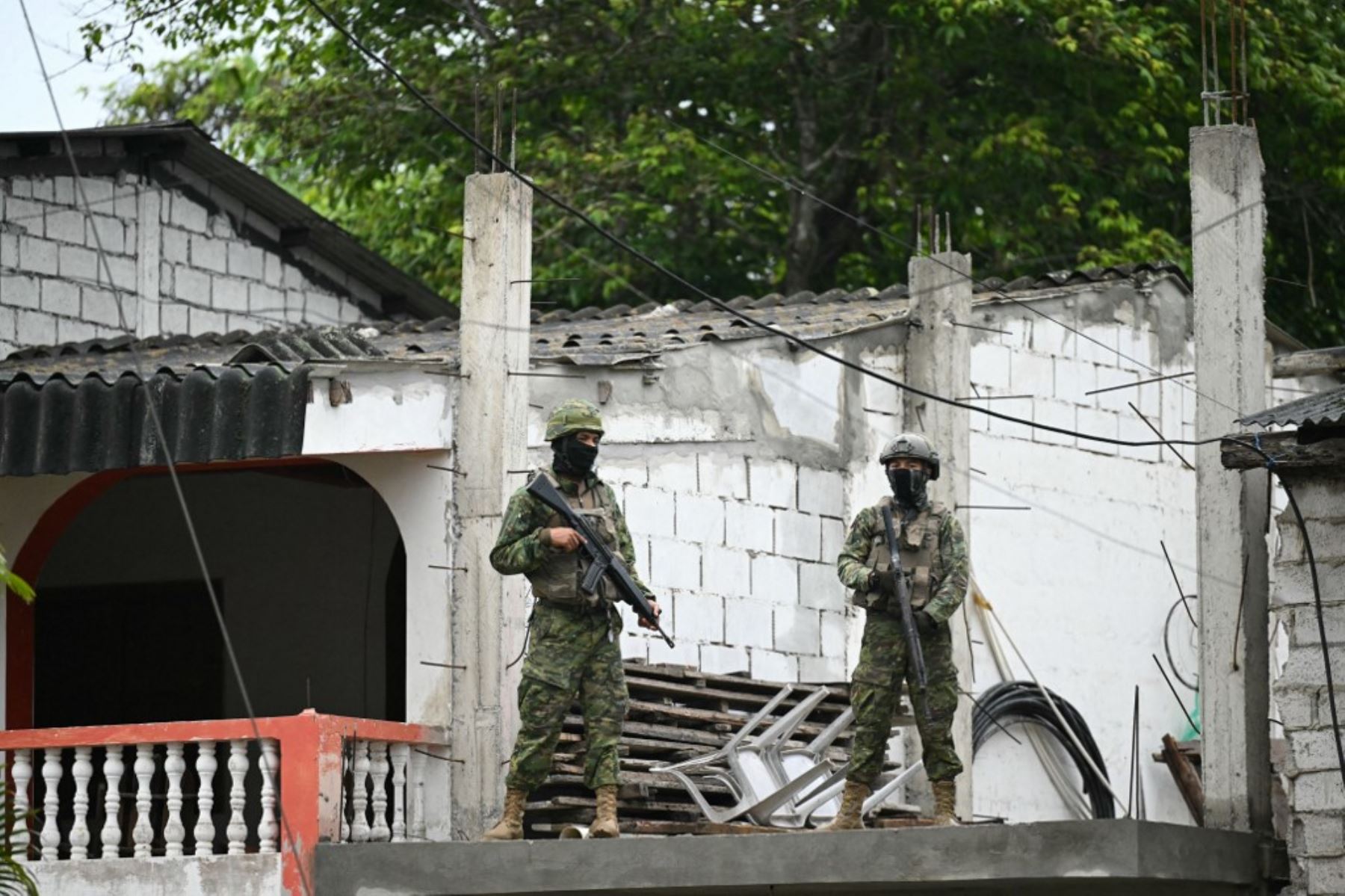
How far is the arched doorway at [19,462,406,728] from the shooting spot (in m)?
16.0

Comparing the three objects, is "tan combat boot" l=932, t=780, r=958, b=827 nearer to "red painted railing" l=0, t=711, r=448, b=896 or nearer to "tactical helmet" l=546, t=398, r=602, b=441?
"tactical helmet" l=546, t=398, r=602, b=441

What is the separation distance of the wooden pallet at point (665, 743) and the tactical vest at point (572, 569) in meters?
1.05

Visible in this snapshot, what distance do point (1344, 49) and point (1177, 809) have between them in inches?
354

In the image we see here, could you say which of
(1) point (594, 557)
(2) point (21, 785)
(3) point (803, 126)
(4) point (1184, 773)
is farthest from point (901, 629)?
(3) point (803, 126)

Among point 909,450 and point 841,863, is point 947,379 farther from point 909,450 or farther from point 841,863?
point 841,863

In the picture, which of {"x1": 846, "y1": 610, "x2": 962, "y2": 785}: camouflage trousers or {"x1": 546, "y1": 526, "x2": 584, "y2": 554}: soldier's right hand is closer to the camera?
{"x1": 546, "y1": 526, "x2": 584, "y2": 554}: soldier's right hand

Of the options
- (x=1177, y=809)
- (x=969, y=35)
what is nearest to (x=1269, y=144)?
(x=969, y=35)

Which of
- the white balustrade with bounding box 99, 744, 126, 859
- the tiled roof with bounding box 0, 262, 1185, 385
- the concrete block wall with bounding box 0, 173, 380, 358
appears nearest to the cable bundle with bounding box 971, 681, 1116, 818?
the tiled roof with bounding box 0, 262, 1185, 385

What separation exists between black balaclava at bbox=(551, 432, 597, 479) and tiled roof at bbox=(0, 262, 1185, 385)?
3.88 feet

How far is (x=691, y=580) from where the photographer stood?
1318cm

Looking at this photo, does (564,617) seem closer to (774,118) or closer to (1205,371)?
(1205,371)

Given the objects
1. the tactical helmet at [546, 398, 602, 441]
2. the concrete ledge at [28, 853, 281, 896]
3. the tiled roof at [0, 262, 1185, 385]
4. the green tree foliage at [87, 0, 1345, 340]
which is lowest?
the concrete ledge at [28, 853, 281, 896]

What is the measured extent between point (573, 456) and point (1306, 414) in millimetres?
3252

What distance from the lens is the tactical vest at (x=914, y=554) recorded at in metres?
11.1
